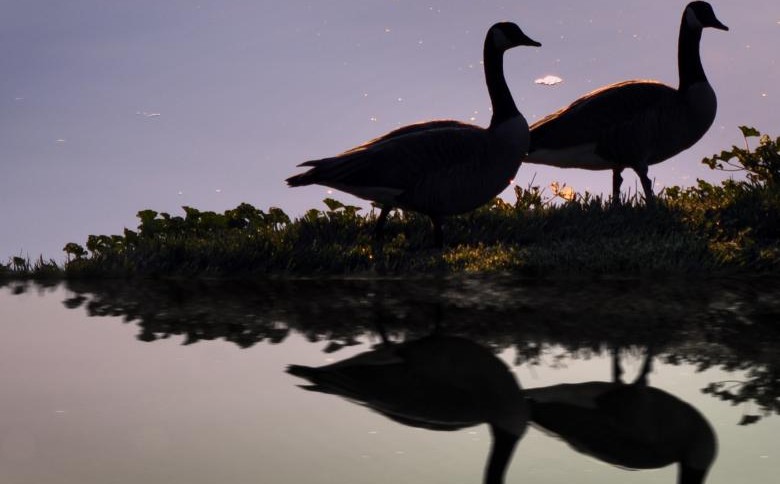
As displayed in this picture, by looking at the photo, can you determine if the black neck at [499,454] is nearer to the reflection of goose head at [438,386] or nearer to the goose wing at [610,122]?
the reflection of goose head at [438,386]

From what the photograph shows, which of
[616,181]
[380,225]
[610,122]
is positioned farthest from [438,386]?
[616,181]

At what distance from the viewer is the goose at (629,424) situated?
459cm

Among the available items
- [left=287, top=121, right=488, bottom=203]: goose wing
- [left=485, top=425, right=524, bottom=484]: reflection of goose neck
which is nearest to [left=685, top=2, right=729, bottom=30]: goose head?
[left=287, top=121, right=488, bottom=203]: goose wing

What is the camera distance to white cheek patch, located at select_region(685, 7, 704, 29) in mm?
13469

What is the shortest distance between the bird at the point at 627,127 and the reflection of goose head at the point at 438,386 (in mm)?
6156

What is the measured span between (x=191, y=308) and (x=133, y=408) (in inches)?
111

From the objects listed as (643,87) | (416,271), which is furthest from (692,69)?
(416,271)

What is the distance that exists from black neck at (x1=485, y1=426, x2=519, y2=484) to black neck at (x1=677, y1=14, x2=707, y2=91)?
926 centimetres

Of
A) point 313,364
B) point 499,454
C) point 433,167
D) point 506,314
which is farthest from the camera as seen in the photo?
point 433,167

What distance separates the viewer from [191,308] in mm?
8312

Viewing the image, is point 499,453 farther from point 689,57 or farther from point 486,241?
point 689,57

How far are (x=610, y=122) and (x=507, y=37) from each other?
1.74m

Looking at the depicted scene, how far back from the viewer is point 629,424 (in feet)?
16.7

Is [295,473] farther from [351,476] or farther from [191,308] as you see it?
[191,308]
